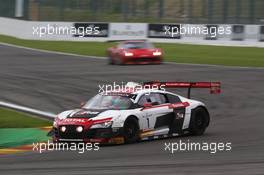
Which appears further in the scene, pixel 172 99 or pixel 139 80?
pixel 139 80

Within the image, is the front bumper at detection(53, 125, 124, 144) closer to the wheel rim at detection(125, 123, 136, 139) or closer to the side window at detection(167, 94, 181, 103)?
the wheel rim at detection(125, 123, 136, 139)

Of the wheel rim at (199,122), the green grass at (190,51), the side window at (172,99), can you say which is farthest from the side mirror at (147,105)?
the green grass at (190,51)

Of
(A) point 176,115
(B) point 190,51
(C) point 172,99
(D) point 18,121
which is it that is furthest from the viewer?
(B) point 190,51

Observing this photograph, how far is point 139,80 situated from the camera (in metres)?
26.8

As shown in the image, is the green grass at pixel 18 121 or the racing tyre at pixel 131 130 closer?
the racing tyre at pixel 131 130

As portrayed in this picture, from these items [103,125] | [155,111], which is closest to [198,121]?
[155,111]

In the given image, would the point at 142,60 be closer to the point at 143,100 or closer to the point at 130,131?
the point at 143,100

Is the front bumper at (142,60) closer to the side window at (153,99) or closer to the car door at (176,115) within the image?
the car door at (176,115)

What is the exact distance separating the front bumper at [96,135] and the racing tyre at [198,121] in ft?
7.54

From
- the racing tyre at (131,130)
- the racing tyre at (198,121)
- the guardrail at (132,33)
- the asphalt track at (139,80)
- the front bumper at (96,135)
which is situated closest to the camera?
the asphalt track at (139,80)

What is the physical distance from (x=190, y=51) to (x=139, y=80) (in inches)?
584

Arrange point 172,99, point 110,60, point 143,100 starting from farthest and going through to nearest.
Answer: point 110,60 → point 172,99 → point 143,100

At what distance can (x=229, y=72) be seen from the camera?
2955 centimetres

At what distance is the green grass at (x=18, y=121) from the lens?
56.1ft
